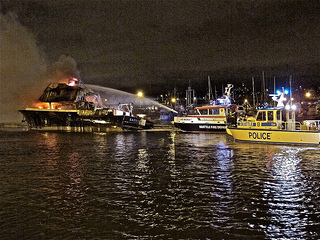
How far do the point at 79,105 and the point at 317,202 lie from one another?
219 feet

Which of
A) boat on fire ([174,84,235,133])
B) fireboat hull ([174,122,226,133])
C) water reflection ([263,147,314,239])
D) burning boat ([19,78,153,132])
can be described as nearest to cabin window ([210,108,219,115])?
boat on fire ([174,84,235,133])

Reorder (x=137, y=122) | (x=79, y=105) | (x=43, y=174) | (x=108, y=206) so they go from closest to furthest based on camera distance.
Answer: (x=108, y=206)
(x=43, y=174)
(x=137, y=122)
(x=79, y=105)

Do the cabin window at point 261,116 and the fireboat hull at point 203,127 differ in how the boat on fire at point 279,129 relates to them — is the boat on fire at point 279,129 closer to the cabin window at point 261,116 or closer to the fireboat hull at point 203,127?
the cabin window at point 261,116

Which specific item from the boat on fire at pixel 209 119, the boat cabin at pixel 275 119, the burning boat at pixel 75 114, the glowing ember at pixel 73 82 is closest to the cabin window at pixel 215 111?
the boat on fire at pixel 209 119

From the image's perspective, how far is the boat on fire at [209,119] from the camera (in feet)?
144

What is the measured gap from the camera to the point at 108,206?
10.6 metres

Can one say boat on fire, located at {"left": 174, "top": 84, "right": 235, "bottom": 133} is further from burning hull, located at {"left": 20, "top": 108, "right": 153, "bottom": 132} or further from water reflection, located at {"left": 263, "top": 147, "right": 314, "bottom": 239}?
water reflection, located at {"left": 263, "top": 147, "right": 314, "bottom": 239}

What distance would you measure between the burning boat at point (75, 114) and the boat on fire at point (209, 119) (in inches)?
532

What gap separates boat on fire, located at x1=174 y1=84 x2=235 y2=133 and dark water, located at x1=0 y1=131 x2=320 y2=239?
23690 mm

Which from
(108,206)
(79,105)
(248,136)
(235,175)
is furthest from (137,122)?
(108,206)

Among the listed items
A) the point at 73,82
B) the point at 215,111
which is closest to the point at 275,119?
the point at 215,111

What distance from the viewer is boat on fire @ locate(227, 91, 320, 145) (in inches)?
1027

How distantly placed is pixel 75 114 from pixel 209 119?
104 ft

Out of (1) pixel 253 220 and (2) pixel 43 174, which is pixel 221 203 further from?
(2) pixel 43 174
